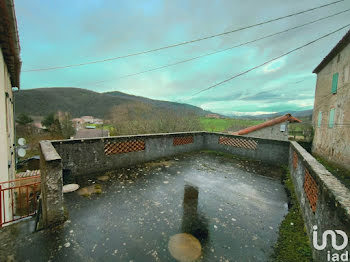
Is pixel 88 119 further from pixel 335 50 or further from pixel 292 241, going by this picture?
pixel 292 241

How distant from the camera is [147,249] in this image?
1.98 meters

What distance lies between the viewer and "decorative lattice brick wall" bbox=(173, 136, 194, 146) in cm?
664

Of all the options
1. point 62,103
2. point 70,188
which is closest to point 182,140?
point 70,188

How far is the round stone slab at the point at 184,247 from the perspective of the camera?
189 centimetres

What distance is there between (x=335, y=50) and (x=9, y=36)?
15320mm

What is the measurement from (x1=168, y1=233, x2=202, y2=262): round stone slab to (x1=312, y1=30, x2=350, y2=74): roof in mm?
12320

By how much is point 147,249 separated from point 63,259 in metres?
0.96

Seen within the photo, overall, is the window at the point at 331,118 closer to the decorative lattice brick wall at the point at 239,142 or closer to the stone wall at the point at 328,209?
the decorative lattice brick wall at the point at 239,142

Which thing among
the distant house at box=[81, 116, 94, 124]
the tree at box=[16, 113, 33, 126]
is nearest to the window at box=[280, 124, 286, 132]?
the distant house at box=[81, 116, 94, 124]

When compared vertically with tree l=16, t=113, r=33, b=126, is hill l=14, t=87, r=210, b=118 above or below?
above

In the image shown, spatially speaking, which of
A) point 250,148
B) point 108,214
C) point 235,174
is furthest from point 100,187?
point 250,148

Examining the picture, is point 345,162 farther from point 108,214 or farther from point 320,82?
point 108,214

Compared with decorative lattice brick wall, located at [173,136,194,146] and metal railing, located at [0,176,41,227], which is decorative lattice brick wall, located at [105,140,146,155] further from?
metal railing, located at [0,176,41,227]

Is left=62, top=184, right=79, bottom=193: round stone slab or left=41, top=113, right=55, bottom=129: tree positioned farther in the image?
left=41, top=113, right=55, bottom=129: tree
